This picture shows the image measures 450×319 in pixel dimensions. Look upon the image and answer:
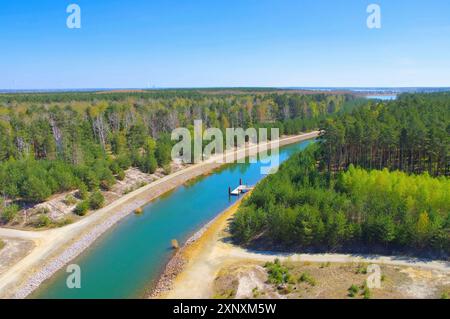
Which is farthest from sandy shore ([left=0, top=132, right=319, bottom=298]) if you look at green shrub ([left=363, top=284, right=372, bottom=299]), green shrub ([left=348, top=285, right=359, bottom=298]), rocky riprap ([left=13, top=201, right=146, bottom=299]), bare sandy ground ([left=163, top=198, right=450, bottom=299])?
green shrub ([left=363, top=284, right=372, bottom=299])

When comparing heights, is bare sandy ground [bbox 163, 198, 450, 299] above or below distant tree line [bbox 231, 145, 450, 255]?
below

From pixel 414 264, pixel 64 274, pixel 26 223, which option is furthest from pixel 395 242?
pixel 26 223

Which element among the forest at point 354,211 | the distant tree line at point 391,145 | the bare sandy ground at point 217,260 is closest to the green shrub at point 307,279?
the bare sandy ground at point 217,260

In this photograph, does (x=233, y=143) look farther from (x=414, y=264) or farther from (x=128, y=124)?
(x=414, y=264)

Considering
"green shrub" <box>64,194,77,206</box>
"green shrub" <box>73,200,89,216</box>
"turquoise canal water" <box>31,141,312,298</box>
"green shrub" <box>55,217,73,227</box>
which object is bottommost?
"turquoise canal water" <box>31,141,312,298</box>

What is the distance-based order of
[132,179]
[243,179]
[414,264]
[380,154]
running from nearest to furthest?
[414,264]
[380,154]
[132,179]
[243,179]

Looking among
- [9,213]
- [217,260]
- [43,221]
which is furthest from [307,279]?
[9,213]

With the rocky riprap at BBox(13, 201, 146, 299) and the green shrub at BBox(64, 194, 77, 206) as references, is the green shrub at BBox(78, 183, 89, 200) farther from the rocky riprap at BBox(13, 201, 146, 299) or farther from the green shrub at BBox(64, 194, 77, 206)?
the rocky riprap at BBox(13, 201, 146, 299)
